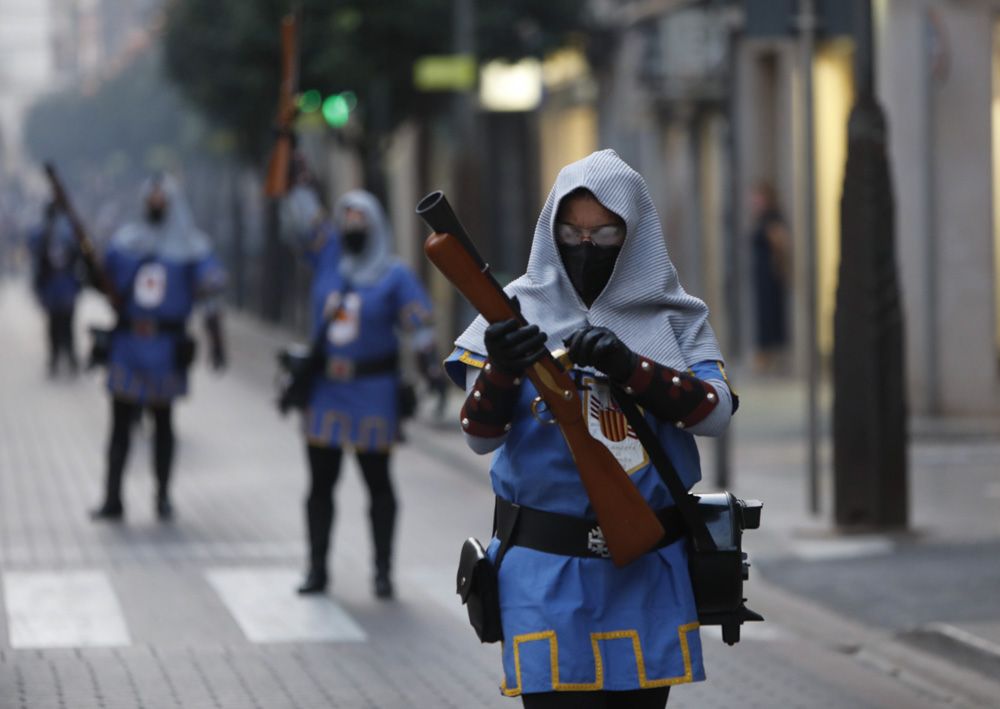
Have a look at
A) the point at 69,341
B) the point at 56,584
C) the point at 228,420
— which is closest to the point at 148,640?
the point at 56,584

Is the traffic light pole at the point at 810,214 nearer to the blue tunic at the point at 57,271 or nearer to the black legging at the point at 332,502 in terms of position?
the black legging at the point at 332,502

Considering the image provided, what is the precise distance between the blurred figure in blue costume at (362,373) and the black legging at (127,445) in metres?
2.79

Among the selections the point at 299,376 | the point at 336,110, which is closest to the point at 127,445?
the point at 299,376

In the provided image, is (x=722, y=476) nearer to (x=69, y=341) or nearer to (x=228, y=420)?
(x=228, y=420)

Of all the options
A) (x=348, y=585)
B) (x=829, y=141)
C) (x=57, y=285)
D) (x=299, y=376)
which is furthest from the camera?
(x=57, y=285)

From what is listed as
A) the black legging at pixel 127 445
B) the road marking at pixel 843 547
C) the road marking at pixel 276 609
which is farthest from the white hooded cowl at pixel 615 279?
the black legging at pixel 127 445

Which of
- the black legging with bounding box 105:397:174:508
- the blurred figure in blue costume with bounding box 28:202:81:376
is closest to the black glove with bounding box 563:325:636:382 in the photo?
the black legging with bounding box 105:397:174:508

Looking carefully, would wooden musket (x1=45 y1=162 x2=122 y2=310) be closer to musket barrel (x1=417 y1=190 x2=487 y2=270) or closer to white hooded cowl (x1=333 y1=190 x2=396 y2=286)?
white hooded cowl (x1=333 y1=190 x2=396 y2=286)

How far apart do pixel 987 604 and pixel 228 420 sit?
1144cm

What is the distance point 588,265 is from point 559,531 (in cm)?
58

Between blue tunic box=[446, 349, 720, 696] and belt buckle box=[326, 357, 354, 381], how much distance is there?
5.54m

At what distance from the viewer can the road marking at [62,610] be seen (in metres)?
9.26

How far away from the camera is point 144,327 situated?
1347 cm

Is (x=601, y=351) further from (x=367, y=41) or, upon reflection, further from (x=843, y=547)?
(x=367, y=41)
